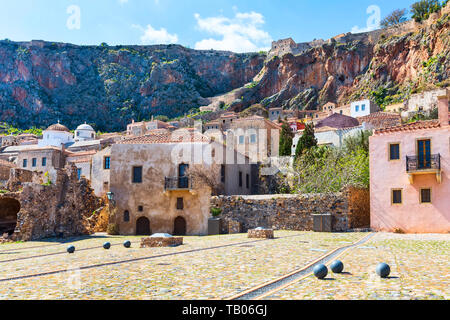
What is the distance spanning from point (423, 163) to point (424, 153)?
66 cm

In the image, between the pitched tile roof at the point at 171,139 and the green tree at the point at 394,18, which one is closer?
the pitched tile roof at the point at 171,139

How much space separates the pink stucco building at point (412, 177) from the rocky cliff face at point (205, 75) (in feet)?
185

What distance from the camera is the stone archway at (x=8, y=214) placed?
31.3m

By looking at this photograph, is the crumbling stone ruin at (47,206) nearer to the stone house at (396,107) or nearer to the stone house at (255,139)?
the stone house at (255,139)

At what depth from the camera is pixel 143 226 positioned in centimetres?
3156

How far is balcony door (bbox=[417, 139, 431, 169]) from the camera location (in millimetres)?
23722

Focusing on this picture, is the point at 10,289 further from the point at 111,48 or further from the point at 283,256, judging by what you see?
the point at 111,48

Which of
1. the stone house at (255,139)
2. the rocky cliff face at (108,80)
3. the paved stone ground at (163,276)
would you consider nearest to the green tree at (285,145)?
the stone house at (255,139)

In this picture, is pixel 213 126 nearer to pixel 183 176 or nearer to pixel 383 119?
pixel 383 119

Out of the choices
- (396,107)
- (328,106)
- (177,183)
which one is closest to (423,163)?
(177,183)

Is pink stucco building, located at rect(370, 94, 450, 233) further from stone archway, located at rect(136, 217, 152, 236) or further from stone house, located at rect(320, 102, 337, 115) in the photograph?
stone house, located at rect(320, 102, 337, 115)

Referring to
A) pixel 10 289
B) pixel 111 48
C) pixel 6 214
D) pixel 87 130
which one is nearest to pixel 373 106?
pixel 87 130
